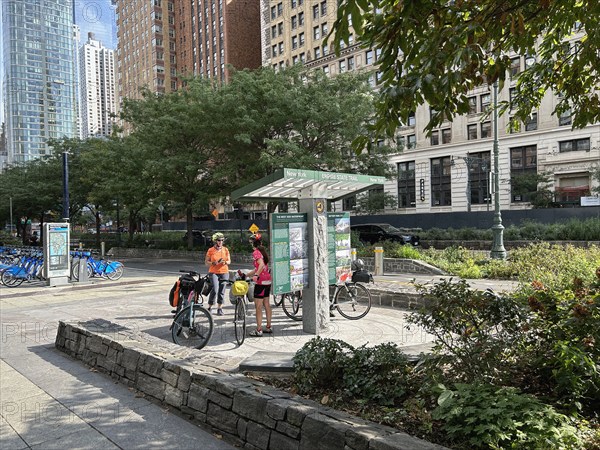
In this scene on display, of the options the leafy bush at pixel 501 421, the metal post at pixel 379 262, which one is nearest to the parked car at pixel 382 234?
the metal post at pixel 379 262

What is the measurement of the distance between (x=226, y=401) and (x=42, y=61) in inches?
1860

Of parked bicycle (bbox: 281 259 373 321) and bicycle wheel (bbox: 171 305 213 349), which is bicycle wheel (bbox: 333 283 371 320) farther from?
bicycle wheel (bbox: 171 305 213 349)

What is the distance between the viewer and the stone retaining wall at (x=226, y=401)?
11.1ft

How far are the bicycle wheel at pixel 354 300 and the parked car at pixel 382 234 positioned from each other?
61.3 ft

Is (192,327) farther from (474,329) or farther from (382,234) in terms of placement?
(382,234)

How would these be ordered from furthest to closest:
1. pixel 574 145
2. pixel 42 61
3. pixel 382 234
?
pixel 574 145 < pixel 42 61 < pixel 382 234

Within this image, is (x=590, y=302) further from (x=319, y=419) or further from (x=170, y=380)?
(x=170, y=380)

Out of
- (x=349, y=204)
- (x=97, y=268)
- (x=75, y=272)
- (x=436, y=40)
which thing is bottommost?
(x=75, y=272)

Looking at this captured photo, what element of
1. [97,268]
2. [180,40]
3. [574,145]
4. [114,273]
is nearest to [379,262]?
[114,273]

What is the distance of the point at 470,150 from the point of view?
50188 millimetres

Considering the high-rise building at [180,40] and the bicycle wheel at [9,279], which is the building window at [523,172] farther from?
the high-rise building at [180,40]

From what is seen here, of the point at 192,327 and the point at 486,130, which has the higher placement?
the point at 486,130

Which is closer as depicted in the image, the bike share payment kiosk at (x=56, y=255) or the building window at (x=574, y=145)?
the bike share payment kiosk at (x=56, y=255)

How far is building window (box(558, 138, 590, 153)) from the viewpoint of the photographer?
4284 cm
